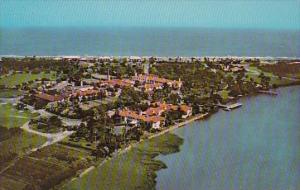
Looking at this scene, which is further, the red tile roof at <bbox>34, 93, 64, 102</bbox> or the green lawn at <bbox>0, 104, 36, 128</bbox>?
the red tile roof at <bbox>34, 93, 64, 102</bbox>

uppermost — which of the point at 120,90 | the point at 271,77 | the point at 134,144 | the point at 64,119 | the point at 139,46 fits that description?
the point at 139,46

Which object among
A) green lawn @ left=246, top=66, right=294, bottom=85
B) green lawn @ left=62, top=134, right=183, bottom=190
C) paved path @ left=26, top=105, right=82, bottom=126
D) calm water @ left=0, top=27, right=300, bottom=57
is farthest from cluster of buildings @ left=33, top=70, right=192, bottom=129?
green lawn @ left=246, top=66, right=294, bottom=85

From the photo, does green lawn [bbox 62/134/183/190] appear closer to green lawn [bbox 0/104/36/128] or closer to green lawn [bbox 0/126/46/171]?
green lawn [bbox 0/126/46/171]

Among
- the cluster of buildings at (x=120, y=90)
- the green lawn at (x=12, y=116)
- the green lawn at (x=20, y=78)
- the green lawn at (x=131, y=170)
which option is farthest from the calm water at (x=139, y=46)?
the green lawn at (x=131, y=170)

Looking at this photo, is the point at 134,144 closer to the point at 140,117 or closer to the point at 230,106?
the point at 140,117

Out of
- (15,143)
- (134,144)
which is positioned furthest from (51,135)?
(134,144)
